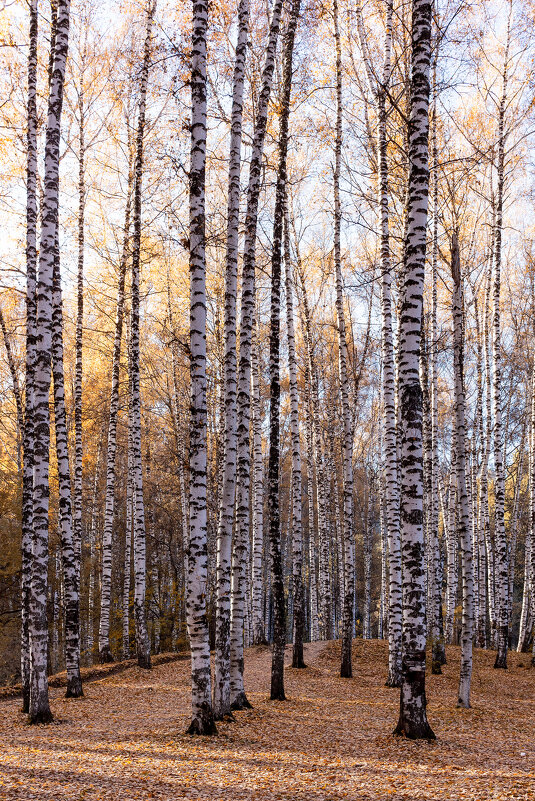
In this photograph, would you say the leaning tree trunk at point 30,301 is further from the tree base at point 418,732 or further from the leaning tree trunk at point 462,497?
the leaning tree trunk at point 462,497

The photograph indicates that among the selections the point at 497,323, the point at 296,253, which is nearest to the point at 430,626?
the point at 497,323

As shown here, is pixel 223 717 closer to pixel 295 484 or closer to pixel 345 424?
pixel 295 484

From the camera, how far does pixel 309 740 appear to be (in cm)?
733

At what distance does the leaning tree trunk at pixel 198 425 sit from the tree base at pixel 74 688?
488cm

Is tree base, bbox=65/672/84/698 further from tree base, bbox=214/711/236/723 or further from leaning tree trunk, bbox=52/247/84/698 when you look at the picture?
tree base, bbox=214/711/236/723

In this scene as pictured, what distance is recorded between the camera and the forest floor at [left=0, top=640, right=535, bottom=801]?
5234mm

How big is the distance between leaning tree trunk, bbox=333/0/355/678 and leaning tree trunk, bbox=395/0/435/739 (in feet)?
15.6

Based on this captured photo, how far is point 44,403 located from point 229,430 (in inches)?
105

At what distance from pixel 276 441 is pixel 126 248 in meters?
7.77

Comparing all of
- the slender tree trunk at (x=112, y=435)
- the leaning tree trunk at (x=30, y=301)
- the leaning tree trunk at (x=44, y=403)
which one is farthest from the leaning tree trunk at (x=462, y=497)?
the slender tree trunk at (x=112, y=435)

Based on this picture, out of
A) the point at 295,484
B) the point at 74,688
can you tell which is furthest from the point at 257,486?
the point at 74,688

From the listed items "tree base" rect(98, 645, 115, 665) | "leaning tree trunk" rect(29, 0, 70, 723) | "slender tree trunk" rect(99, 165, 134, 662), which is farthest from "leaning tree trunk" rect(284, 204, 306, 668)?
"tree base" rect(98, 645, 115, 665)

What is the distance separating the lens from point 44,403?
8.74m

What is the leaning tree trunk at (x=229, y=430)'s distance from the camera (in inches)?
320
